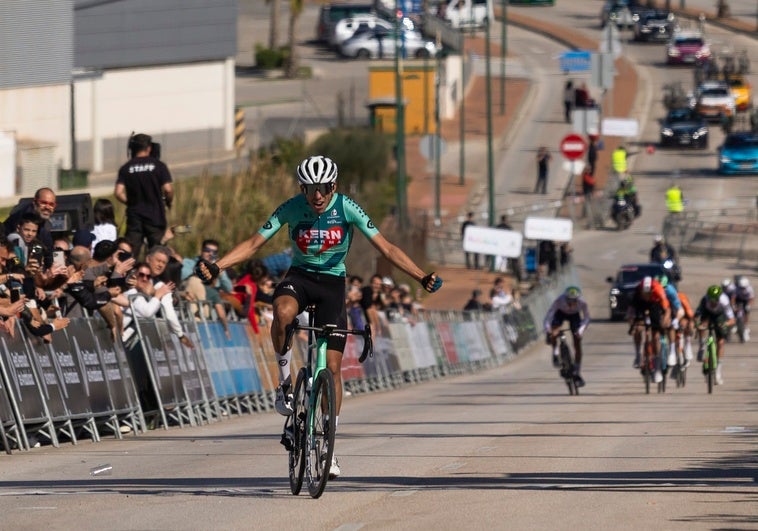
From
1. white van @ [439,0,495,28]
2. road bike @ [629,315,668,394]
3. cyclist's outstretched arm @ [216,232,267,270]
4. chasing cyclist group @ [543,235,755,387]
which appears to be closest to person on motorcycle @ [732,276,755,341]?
chasing cyclist group @ [543,235,755,387]

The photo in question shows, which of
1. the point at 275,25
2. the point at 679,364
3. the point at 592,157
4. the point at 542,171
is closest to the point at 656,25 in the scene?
the point at 275,25

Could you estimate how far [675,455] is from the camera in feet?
46.8

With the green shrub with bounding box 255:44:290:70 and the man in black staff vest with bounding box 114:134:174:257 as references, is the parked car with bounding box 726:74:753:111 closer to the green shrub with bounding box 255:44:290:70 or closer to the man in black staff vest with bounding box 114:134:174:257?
the green shrub with bounding box 255:44:290:70

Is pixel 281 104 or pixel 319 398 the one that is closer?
pixel 319 398

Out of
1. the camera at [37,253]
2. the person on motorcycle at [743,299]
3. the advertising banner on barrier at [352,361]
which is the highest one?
the camera at [37,253]

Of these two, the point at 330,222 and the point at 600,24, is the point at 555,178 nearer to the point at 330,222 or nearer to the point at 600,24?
the point at 600,24

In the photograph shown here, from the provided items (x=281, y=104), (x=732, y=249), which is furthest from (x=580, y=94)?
(x=732, y=249)

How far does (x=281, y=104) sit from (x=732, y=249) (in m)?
22.2

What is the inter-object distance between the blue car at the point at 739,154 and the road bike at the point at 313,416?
59668 mm

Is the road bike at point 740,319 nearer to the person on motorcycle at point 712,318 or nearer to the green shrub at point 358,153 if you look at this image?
the person on motorcycle at point 712,318

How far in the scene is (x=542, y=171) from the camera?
6525 cm

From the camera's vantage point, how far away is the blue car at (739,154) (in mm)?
69188

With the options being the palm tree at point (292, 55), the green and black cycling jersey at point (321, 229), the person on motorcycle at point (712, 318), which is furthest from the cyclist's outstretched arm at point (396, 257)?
the palm tree at point (292, 55)

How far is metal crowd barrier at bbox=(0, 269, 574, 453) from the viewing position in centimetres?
1532
